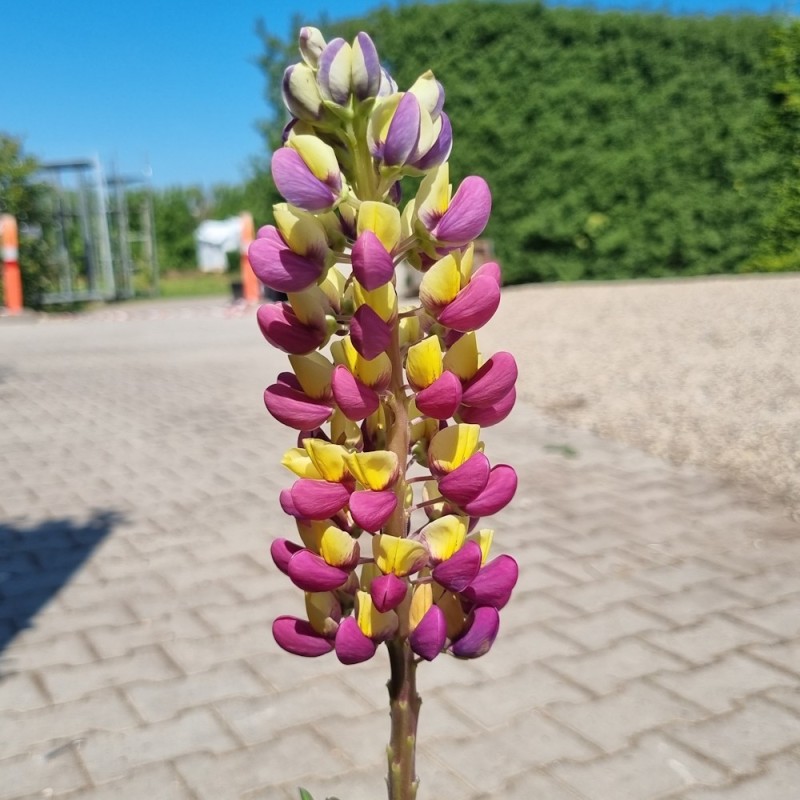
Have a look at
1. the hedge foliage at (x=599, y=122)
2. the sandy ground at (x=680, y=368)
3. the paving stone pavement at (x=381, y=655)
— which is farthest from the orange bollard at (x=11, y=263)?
the paving stone pavement at (x=381, y=655)

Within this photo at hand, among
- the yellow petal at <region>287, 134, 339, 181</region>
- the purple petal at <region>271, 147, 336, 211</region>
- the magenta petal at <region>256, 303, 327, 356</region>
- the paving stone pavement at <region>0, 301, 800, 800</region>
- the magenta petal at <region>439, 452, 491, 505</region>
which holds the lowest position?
the paving stone pavement at <region>0, 301, 800, 800</region>

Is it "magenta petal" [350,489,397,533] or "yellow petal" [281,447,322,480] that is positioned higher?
"yellow petal" [281,447,322,480]

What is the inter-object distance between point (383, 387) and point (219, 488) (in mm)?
4661

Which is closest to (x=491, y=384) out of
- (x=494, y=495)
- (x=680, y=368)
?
(x=494, y=495)

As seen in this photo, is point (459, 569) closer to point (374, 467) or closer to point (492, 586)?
point (492, 586)

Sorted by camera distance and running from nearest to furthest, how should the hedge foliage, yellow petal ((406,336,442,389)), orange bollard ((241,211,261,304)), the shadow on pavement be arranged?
1. yellow petal ((406,336,442,389))
2. the shadow on pavement
3. the hedge foliage
4. orange bollard ((241,211,261,304))

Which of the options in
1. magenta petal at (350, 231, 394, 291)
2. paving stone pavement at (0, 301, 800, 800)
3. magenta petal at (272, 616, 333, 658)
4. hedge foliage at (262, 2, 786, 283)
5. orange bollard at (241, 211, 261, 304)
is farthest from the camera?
orange bollard at (241, 211, 261, 304)

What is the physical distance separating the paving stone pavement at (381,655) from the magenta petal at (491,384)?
1.66 meters

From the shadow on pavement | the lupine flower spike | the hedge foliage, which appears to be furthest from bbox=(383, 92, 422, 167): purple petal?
the hedge foliage

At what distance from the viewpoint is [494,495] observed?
1414 millimetres

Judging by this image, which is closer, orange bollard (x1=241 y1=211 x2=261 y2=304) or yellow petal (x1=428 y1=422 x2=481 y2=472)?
yellow petal (x1=428 y1=422 x2=481 y2=472)

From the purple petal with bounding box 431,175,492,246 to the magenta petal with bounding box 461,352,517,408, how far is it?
0.63 feet

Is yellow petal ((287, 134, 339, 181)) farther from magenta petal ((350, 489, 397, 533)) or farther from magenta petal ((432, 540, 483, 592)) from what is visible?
magenta petal ((432, 540, 483, 592))

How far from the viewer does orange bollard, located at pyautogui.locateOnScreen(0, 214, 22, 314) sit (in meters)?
18.2
